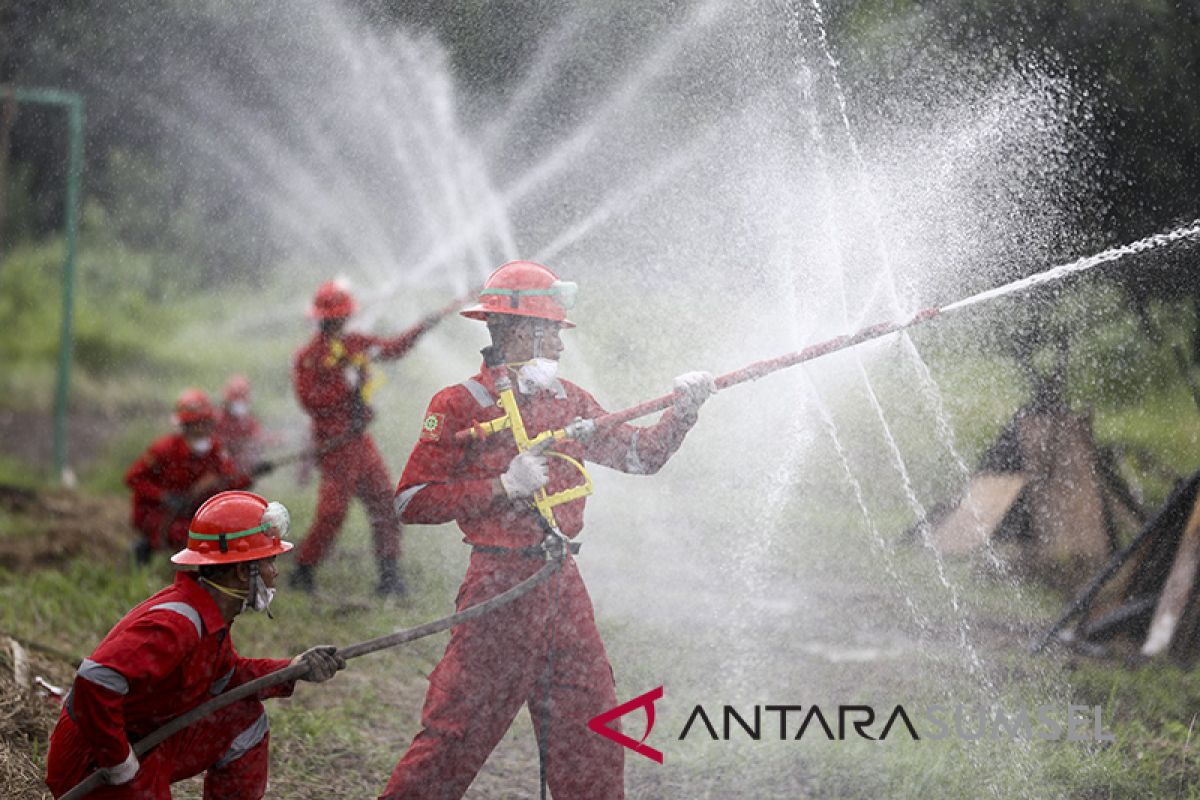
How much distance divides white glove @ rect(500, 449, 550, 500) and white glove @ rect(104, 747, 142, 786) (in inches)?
48.9

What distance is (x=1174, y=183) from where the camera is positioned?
6.73m

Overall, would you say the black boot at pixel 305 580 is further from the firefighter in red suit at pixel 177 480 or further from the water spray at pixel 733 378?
the water spray at pixel 733 378

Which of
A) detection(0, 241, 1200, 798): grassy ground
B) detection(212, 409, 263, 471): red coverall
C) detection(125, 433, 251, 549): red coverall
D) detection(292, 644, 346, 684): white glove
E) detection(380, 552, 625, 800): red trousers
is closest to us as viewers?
detection(292, 644, 346, 684): white glove

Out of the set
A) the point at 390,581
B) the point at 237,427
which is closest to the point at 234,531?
the point at 390,581

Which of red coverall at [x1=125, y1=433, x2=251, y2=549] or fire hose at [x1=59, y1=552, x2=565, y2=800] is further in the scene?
red coverall at [x1=125, y1=433, x2=251, y2=549]

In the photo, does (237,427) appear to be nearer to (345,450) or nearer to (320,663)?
(345,450)

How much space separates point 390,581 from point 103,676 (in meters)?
4.04

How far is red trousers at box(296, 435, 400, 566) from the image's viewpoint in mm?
7562

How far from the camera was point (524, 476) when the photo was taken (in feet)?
13.2

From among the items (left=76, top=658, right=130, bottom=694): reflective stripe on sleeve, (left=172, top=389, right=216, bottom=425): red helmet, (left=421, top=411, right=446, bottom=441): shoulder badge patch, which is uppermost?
(left=172, top=389, right=216, bottom=425): red helmet

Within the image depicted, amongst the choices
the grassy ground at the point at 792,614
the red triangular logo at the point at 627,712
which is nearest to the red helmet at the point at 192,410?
the grassy ground at the point at 792,614

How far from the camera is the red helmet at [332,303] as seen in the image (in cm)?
757

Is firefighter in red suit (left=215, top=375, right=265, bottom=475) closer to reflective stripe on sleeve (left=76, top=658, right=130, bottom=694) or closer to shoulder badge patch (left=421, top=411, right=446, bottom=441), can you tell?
shoulder badge patch (left=421, top=411, right=446, bottom=441)

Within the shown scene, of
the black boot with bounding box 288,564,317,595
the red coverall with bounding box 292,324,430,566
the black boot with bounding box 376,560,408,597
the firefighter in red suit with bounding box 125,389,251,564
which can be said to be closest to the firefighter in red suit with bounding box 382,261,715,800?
the black boot with bounding box 376,560,408,597
